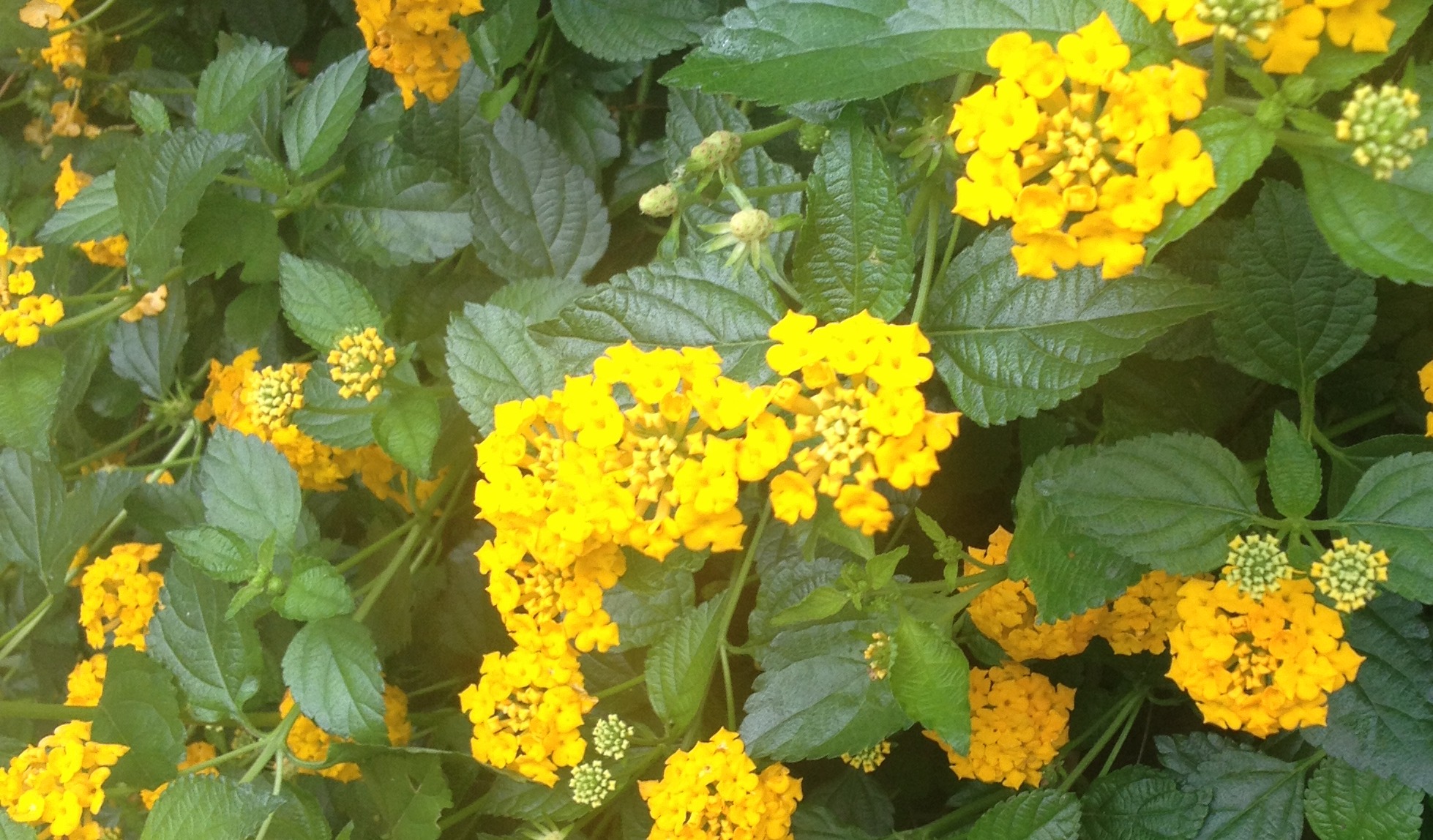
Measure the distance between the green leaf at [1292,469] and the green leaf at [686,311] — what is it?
1.75ft

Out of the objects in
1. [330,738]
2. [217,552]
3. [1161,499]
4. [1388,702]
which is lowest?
[330,738]

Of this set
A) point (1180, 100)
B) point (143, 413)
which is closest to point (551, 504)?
point (1180, 100)

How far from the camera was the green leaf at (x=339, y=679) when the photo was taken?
4.24ft

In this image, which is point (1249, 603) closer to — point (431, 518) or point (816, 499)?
point (816, 499)

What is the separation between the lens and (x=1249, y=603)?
110 centimetres

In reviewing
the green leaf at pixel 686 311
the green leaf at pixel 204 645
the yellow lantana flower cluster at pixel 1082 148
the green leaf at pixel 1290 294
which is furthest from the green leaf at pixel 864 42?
the green leaf at pixel 204 645

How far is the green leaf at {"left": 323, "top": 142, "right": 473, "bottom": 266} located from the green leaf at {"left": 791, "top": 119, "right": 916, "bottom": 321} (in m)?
0.66

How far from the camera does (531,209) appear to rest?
1488mm

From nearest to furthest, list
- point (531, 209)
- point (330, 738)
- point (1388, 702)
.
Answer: point (1388, 702) < point (531, 209) < point (330, 738)

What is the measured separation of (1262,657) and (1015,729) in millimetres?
325

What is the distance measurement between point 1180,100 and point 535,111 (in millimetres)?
1187

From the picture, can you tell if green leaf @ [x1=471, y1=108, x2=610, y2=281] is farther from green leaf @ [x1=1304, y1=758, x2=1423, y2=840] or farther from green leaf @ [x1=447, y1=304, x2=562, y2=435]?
green leaf @ [x1=1304, y1=758, x2=1423, y2=840]

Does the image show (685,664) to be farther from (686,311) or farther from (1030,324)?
(1030,324)

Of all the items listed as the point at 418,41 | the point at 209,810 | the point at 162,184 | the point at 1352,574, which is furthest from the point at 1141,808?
the point at 162,184
